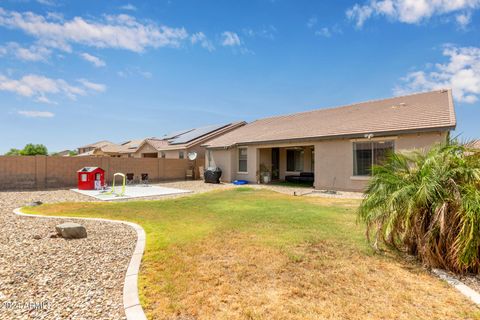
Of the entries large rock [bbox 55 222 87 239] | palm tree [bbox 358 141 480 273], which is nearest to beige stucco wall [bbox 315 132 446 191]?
palm tree [bbox 358 141 480 273]

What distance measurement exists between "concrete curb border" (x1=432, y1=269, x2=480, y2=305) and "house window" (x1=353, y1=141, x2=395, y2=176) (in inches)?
362

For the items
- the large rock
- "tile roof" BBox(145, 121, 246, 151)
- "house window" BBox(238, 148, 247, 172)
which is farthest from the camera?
"tile roof" BBox(145, 121, 246, 151)

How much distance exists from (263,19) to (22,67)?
13.0 m

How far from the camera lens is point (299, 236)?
532cm

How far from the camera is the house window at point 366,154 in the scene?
1213 centimetres

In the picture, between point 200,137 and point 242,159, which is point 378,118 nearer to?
point 242,159

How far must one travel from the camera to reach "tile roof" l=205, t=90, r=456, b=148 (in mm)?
11430

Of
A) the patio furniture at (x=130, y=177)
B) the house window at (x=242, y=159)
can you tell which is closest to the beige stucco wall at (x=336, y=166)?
the house window at (x=242, y=159)

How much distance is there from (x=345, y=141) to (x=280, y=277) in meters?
11.3

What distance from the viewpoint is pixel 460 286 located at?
321 centimetres

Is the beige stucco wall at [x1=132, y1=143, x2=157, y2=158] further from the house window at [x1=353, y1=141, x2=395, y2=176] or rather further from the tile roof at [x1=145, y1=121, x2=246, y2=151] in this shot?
the house window at [x1=353, y1=141, x2=395, y2=176]

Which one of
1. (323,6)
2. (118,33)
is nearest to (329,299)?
(118,33)

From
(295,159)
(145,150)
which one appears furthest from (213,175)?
(145,150)

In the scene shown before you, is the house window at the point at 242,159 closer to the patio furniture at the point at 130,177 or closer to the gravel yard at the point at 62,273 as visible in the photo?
the patio furniture at the point at 130,177
